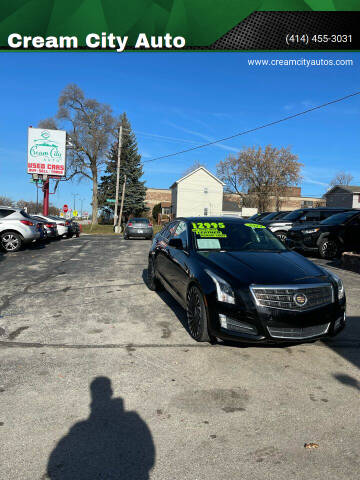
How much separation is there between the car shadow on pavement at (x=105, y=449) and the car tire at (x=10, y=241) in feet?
37.5

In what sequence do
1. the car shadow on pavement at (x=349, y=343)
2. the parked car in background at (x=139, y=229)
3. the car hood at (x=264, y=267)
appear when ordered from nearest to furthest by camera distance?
1. the car hood at (x=264, y=267)
2. the car shadow on pavement at (x=349, y=343)
3. the parked car in background at (x=139, y=229)

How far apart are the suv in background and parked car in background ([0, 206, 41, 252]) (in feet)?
34.1

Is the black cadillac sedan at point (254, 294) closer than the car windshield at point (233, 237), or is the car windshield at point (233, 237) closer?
the black cadillac sedan at point (254, 294)

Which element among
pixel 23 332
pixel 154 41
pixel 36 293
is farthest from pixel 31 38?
pixel 23 332

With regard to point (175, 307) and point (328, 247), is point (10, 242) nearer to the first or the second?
point (175, 307)

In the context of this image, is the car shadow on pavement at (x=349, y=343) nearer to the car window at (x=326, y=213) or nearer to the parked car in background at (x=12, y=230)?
the car window at (x=326, y=213)

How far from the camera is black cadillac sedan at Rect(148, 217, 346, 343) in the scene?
3.40 meters

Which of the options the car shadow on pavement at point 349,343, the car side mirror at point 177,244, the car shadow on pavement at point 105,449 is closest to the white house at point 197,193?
the car side mirror at point 177,244

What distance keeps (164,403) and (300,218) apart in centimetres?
1419

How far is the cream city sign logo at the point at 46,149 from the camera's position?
29.5 meters

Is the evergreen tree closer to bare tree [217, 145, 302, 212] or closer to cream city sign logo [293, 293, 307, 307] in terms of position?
bare tree [217, 145, 302, 212]

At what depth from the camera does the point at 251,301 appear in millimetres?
3428

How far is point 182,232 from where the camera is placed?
5422 mm

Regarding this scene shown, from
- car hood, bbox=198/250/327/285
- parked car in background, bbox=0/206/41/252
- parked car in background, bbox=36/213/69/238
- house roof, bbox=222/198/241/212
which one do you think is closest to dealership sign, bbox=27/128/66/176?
parked car in background, bbox=36/213/69/238
